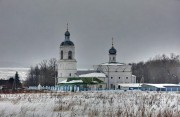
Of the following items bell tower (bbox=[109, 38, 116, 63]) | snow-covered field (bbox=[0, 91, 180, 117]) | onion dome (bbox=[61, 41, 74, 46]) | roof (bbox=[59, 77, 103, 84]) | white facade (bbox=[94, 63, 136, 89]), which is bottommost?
snow-covered field (bbox=[0, 91, 180, 117])

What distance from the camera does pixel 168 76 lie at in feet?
283

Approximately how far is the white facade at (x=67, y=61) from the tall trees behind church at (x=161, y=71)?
1704 centimetres

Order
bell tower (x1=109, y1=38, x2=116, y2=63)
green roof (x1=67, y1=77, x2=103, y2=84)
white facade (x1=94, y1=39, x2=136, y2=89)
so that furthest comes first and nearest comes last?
1. bell tower (x1=109, y1=38, x2=116, y2=63)
2. white facade (x1=94, y1=39, x2=136, y2=89)
3. green roof (x1=67, y1=77, x2=103, y2=84)

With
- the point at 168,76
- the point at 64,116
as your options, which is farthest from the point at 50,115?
the point at 168,76

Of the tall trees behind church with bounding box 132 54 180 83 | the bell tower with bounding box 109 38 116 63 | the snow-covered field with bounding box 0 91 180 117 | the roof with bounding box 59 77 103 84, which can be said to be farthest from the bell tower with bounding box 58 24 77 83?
the snow-covered field with bounding box 0 91 180 117

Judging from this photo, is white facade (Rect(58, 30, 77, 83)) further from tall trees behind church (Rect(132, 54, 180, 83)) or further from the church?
tall trees behind church (Rect(132, 54, 180, 83))

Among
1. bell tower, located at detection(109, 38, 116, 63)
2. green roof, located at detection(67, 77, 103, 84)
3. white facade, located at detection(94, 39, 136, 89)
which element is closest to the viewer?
green roof, located at detection(67, 77, 103, 84)

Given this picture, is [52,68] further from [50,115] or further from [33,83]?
[50,115]

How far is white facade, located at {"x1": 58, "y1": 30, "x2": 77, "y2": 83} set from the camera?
71463mm

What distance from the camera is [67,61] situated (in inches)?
2805

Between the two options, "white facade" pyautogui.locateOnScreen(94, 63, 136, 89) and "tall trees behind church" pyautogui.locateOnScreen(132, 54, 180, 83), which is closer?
"white facade" pyautogui.locateOnScreen(94, 63, 136, 89)

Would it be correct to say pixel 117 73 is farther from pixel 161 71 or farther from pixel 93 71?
pixel 161 71

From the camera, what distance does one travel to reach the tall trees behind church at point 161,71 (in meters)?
85.2

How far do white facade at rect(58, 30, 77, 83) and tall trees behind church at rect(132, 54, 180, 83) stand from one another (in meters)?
17.0
